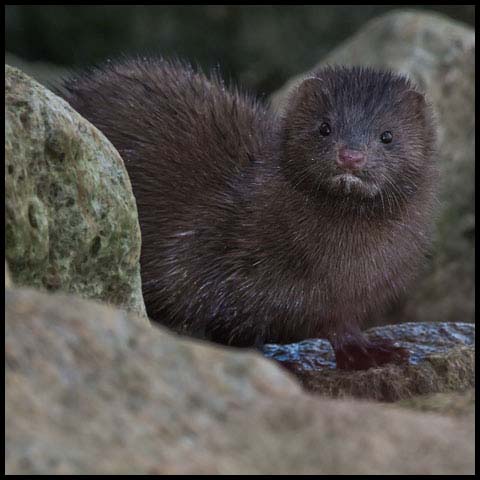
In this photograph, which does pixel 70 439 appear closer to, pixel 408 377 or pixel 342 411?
pixel 342 411

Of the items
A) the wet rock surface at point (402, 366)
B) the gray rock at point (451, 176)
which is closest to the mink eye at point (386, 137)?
the wet rock surface at point (402, 366)

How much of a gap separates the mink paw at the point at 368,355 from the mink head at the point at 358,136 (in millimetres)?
637

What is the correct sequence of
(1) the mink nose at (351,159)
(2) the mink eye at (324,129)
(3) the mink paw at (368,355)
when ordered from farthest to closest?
(3) the mink paw at (368,355), (2) the mink eye at (324,129), (1) the mink nose at (351,159)

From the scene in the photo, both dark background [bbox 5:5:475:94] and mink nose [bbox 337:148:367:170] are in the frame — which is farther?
dark background [bbox 5:5:475:94]

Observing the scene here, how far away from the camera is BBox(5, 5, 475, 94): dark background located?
9.46m

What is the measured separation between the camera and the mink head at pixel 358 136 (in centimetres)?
439

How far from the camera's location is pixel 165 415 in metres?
2.03

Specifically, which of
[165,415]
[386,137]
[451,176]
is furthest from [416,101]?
A: [165,415]

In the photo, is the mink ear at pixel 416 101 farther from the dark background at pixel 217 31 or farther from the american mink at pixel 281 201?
the dark background at pixel 217 31

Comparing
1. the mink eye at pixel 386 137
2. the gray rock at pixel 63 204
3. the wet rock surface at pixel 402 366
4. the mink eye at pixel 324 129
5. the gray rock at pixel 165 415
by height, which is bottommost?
the wet rock surface at pixel 402 366

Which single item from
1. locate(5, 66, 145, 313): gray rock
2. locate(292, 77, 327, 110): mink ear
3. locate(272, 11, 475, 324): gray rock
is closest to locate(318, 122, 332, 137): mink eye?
locate(292, 77, 327, 110): mink ear

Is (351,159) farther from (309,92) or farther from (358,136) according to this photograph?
(309,92)

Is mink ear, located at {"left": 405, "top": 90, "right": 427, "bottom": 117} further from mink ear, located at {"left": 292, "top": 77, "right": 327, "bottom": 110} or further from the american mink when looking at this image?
mink ear, located at {"left": 292, "top": 77, "right": 327, "bottom": 110}

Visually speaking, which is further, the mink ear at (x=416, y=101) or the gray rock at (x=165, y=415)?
the mink ear at (x=416, y=101)
